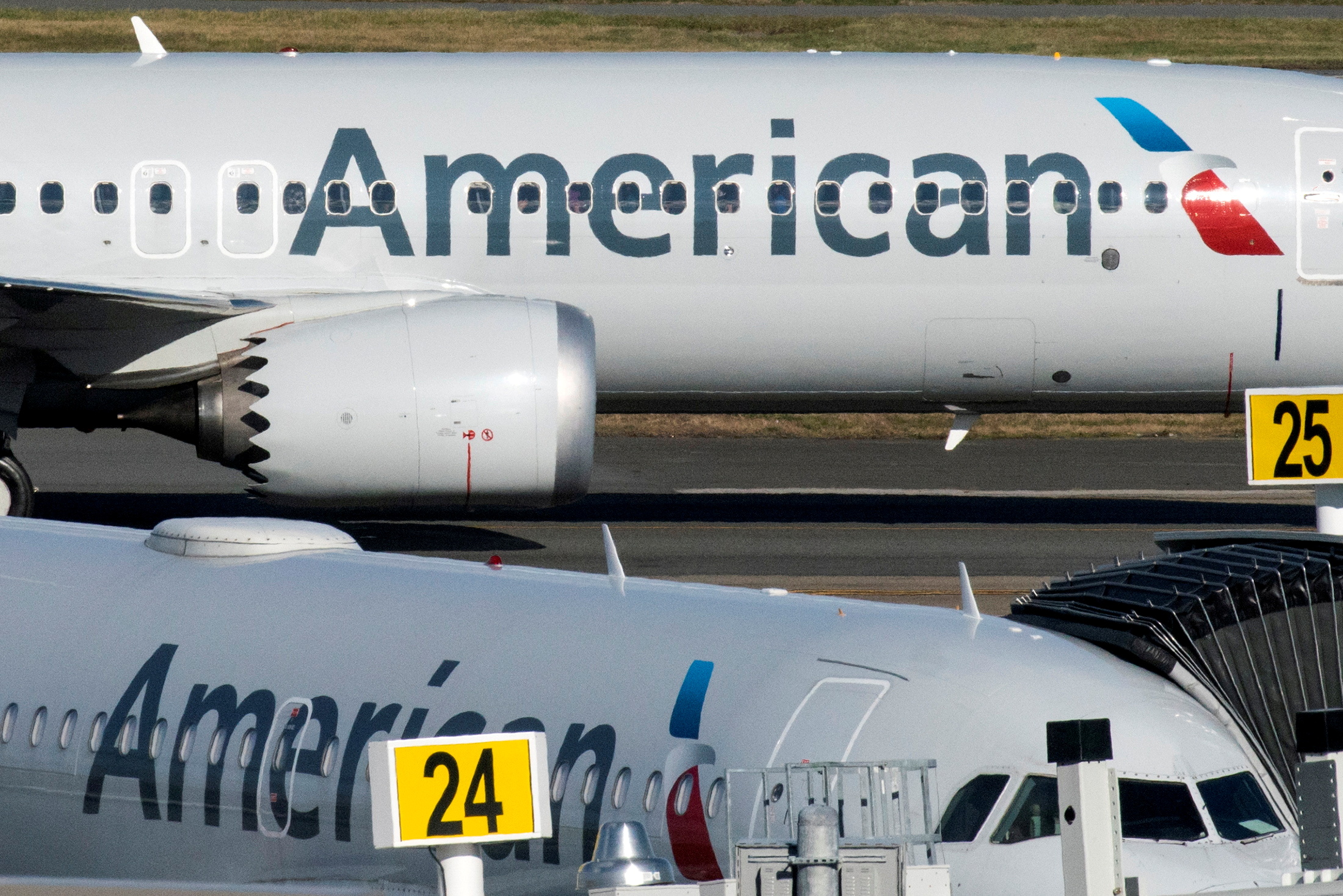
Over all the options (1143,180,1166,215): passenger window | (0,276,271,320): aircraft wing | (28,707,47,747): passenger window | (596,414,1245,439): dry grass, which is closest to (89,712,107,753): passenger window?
(28,707,47,747): passenger window

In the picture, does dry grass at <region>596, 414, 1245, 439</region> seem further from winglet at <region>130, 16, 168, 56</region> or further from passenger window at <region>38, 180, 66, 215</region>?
passenger window at <region>38, 180, 66, 215</region>

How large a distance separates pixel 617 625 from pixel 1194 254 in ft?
40.9

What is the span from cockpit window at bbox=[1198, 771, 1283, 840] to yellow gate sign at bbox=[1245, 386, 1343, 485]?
4292 millimetres

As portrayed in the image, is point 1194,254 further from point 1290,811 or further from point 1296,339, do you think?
point 1290,811

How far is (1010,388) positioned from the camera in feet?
64.1

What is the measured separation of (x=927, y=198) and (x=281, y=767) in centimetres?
1195

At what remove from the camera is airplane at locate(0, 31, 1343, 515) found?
18.7 metres

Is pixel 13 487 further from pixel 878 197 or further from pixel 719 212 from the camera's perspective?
pixel 878 197

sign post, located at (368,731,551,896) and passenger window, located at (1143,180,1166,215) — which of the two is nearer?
sign post, located at (368,731,551,896)

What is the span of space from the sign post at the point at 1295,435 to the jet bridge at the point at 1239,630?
2655 mm

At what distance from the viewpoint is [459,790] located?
499 cm

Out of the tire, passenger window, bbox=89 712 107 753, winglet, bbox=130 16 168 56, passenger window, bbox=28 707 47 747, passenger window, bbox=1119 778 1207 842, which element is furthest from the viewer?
winglet, bbox=130 16 168 56

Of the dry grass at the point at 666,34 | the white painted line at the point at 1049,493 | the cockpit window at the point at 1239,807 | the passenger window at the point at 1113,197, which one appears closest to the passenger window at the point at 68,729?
the cockpit window at the point at 1239,807

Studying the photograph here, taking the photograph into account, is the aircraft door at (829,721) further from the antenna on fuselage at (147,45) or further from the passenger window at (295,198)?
the antenna on fuselage at (147,45)
